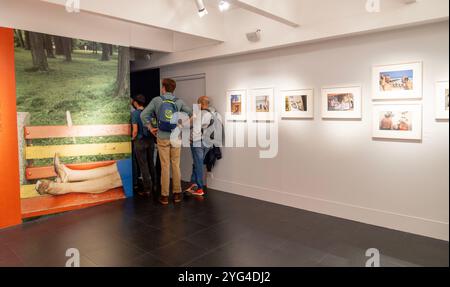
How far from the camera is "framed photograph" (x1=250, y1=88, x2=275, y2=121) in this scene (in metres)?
4.84

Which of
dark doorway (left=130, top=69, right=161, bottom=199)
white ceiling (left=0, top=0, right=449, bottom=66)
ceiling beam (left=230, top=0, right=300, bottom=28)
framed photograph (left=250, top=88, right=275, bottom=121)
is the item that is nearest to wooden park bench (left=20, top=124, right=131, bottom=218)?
white ceiling (left=0, top=0, right=449, bottom=66)

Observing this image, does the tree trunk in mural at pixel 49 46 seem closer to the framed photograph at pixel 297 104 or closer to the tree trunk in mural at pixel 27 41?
the tree trunk in mural at pixel 27 41

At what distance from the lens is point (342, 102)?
407cm

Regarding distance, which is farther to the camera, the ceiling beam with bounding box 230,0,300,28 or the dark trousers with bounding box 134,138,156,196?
the dark trousers with bounding box 134,138,156,196

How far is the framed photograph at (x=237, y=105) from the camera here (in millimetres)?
5187

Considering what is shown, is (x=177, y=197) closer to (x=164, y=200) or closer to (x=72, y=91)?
(x=164, y=200)

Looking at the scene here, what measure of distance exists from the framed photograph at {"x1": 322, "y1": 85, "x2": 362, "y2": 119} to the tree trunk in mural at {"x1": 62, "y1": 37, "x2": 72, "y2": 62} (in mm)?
3467

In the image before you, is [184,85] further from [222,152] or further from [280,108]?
[280,108]

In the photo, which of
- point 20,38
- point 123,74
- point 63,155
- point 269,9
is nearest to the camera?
point 269,9

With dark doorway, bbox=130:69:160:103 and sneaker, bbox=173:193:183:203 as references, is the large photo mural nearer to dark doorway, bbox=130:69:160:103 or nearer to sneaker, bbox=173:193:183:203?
sneaker, bbox=173:193:183:203

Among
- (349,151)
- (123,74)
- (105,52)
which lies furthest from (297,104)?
(105,52)

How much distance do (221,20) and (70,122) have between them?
2.69 metres

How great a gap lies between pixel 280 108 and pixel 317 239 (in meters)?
1.99

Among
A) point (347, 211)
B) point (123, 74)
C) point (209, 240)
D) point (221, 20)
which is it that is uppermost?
point (221, 20)
